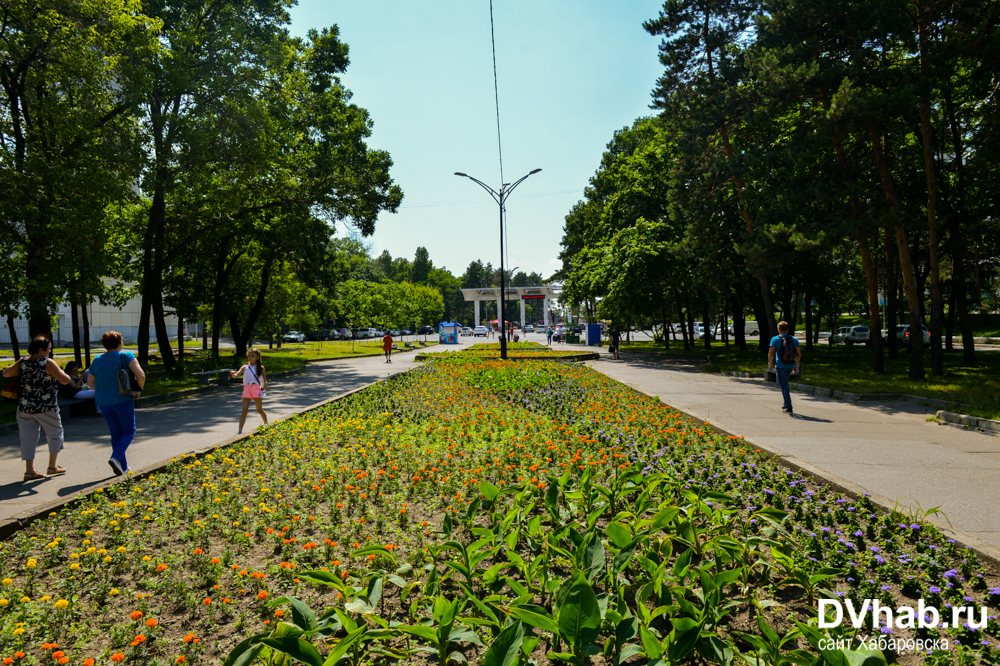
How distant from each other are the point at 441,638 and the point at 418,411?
28.1ft

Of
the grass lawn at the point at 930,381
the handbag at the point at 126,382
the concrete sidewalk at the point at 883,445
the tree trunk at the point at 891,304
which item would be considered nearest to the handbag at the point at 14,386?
the handbag at the point at 126,382

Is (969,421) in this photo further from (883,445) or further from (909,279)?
(909,279)

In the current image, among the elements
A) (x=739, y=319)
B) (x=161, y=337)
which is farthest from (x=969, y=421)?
(x=739, y=319)

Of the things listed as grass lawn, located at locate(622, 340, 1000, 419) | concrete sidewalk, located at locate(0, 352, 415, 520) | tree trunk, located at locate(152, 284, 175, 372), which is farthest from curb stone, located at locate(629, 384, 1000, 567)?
tree trunk, located at locate(152, 284, 175, 372)

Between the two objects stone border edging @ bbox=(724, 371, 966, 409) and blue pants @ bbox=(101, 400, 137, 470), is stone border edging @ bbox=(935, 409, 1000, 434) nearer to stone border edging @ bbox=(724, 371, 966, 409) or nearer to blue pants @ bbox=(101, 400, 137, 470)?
stone border edging @ bbox=(724, 371, 966, 409)

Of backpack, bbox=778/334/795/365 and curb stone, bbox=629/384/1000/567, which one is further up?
backpack, bbox=778/334/795/365

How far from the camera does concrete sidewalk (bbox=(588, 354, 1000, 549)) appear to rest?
215 inches

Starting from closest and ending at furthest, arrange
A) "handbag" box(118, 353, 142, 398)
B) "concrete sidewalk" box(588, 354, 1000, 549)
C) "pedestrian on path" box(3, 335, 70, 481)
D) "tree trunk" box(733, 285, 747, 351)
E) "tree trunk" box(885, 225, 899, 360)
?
"concrete sidewalk" box(588, 354, 1000, 549) < "handbag" box(118, 353, 142, 398) < "pedestrian on path" box(3, 335, 70, 481) < "tree trunk" box(885, 225, 899, 360) < "tree trunk" box(733, 285, 747, 351)

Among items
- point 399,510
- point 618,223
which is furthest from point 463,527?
point 618,223

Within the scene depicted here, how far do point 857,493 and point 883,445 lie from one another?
3599 millimetres

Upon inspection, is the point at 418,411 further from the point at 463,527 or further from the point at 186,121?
the point at 186,121

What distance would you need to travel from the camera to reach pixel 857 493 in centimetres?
527

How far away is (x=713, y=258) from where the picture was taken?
2425 centimetres

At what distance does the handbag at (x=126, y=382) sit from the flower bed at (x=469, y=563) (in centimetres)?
106
